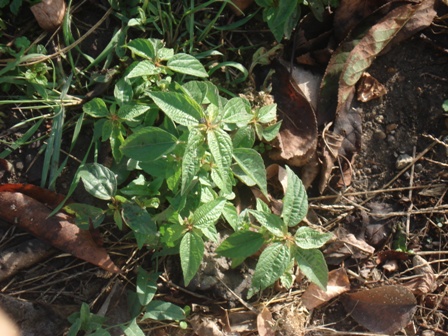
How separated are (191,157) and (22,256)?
91 centimetres

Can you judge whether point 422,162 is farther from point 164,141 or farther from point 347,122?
point 164,141

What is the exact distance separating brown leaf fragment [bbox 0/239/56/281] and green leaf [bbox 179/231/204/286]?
0.64m

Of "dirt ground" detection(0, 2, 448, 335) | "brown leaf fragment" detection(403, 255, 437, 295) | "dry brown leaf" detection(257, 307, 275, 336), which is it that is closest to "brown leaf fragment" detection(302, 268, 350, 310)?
"dirt ground" detection(0, 2, 448, 335)

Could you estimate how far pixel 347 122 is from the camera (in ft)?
8.99

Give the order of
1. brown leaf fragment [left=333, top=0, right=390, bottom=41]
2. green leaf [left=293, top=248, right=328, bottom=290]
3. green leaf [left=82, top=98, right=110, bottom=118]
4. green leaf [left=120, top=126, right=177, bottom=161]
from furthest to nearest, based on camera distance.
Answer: brown leaf fragment [left=333, top=0, right=390, bottom=41] → green leaf [left=82, top=98, right=110, bottom=118] → green leaf [left=293, top=248, right=328, bottom=290] → green leaf [left=120, top=126, right=177, bottom=161]

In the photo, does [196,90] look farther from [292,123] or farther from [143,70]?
[292,123]

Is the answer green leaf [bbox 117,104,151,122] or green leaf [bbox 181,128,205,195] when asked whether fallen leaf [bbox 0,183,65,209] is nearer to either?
green leaf [bbox 117,104,151,122]

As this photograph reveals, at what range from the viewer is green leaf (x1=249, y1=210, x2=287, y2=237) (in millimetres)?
2236

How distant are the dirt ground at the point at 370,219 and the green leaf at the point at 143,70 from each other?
53 centimetres

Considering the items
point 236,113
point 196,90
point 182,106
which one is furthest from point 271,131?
point 182,106

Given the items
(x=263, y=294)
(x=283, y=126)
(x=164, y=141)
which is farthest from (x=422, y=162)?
(x=164, y=141)

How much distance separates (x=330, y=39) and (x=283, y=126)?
473 mm

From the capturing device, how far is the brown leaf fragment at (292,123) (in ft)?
8.61

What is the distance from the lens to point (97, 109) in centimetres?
236
